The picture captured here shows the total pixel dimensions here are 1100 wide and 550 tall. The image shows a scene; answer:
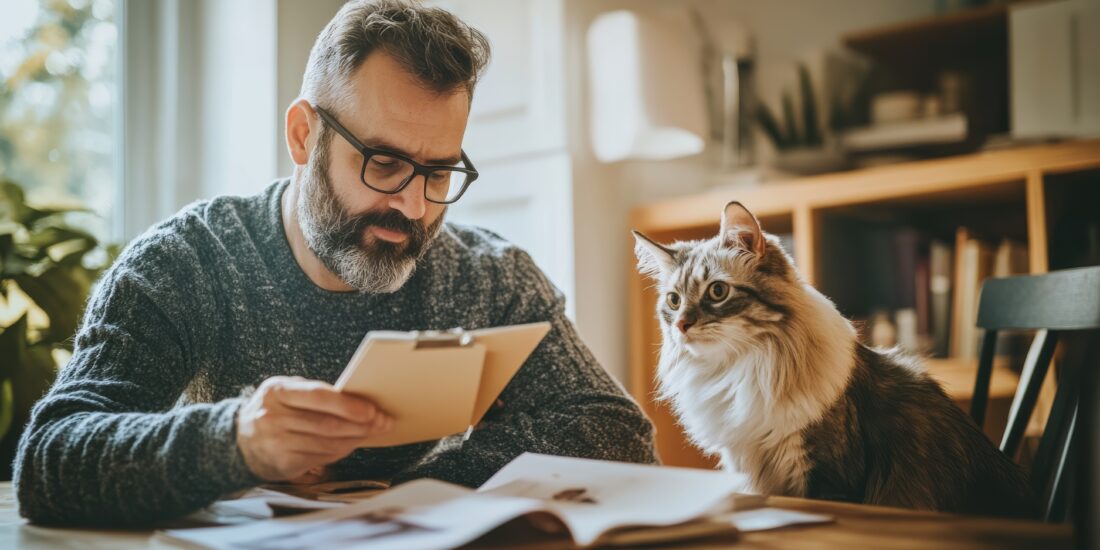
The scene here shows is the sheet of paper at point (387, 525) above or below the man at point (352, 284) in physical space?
below

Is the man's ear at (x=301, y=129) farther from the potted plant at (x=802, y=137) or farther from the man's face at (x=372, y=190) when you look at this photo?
the potted plant at (x=802, y=137)

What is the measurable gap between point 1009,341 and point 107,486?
2.13m

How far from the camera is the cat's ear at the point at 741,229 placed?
124 cm

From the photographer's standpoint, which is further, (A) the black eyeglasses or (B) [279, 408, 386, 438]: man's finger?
(A) the black eyeglasses

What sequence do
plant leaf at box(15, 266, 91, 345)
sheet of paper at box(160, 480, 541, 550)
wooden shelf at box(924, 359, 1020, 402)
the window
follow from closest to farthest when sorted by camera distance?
sheet of paper at box(160, 480, 541, 550)
plant leaf at box(15, 266, 91, 345)
wooden shelf at box(924, 359, 1020, 402)
the window

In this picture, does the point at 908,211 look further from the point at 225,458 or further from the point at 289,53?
the point at 225,458

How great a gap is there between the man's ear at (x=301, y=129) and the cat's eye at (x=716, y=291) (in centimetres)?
68

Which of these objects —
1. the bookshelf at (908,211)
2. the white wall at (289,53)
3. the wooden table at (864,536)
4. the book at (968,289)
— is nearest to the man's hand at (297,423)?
the wooden table at (864,536)

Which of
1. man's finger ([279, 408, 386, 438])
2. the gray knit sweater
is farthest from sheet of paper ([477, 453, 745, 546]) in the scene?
the gray knit sweater

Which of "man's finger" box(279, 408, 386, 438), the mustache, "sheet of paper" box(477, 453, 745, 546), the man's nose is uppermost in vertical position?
the man's nose

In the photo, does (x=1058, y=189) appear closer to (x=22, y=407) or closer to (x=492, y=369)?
(x=492, y=369)

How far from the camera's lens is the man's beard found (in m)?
1.34

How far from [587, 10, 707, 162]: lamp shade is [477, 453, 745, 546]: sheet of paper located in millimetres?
1576

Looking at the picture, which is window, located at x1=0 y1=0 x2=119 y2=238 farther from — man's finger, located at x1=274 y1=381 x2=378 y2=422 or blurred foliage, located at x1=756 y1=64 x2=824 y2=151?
blurred foliage, located at x1=756 y1=64 x2=824 y2=151
